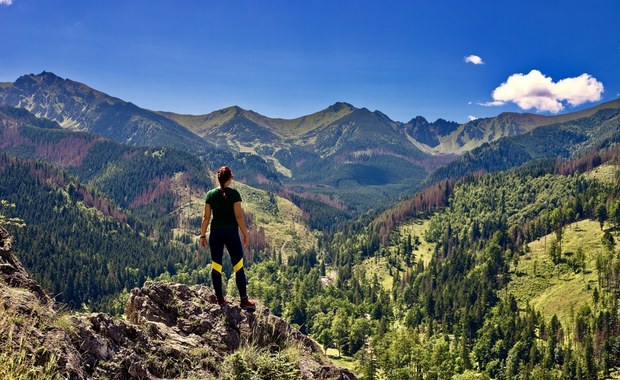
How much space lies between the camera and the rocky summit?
11.2 metres

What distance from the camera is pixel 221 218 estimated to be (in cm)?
1889

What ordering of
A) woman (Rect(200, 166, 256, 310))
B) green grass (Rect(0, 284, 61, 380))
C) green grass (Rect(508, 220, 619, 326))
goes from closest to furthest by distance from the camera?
green grass (Rect(0, 284, 61, 380)) → woman (Rect(200, 166, 256, 310)) → green grass (Rect(508, 220, 619, 326))

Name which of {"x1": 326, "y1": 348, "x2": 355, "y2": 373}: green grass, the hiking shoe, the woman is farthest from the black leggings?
{"x1": 326, "y1": 348, "x2": 355, "y2": 373}: green grass

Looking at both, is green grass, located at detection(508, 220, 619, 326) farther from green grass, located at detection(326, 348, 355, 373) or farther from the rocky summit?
the rocky summit

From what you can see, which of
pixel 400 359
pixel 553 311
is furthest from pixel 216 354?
pixel 553 311

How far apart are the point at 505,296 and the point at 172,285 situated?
194 meters

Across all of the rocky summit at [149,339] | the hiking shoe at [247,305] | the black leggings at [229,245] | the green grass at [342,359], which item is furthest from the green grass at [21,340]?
the green grass at [342,359]

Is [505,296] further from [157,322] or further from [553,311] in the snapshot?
[157,322]

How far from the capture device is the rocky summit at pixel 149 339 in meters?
11.2

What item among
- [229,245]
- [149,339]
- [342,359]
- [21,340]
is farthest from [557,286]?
[21,340]

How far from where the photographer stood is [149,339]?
16391 millimetres

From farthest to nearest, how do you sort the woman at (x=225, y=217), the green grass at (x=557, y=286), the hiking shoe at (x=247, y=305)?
the green grass at (x=557, y=286), the hiking shoe at (x=247, y=305), the woman at (x=225, y=217)

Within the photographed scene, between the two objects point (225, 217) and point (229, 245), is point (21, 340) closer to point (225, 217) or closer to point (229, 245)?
point (229, 245)

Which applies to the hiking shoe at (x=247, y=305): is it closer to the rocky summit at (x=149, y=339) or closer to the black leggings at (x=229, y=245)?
the rocky summit at (x=149, y=339)
